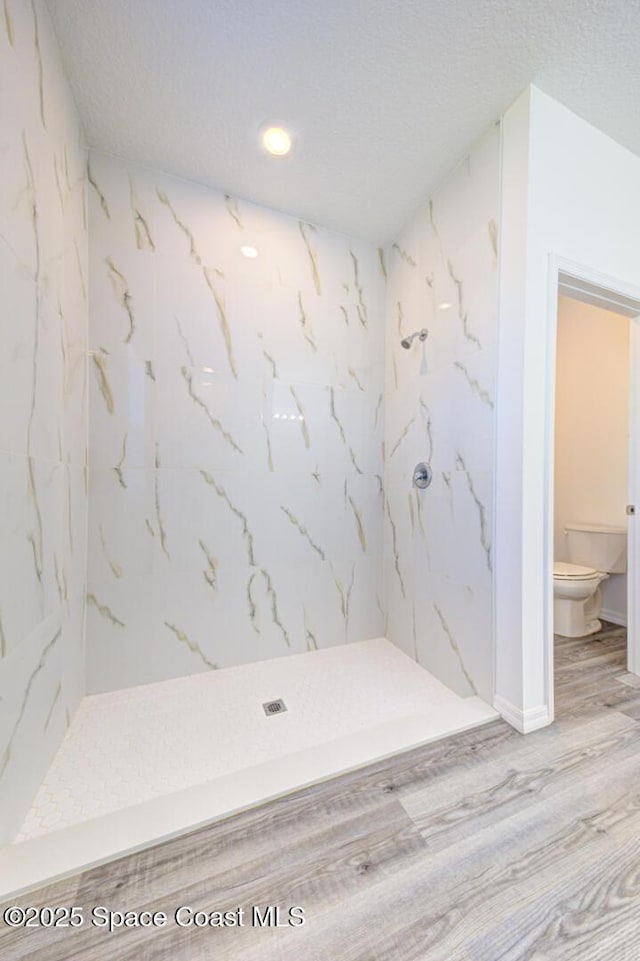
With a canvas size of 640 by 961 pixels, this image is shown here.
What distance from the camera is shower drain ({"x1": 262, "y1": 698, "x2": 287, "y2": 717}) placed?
5.17 feet

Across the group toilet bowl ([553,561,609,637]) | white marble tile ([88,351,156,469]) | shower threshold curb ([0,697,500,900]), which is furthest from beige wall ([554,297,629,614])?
white marble tile ([88,351,156,469])

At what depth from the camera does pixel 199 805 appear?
42.1 inches

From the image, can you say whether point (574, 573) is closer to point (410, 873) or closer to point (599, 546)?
point (599, 546)

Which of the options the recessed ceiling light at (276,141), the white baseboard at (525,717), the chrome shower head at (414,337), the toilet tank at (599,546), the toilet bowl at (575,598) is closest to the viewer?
the white baseboard at (525,717)

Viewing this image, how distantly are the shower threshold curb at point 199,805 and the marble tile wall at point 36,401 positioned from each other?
14cm

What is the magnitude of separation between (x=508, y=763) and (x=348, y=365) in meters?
2.04

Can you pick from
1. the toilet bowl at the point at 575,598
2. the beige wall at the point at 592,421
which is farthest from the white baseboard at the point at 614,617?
the toilet bowl at the point at 575,598

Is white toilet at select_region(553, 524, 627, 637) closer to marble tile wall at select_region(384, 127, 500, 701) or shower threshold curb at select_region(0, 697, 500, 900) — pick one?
marble tile wall at select_region(384, 127, 500, 701)

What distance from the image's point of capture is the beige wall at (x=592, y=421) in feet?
8.21

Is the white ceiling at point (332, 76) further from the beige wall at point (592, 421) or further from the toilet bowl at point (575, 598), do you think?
the toilet bowl at point (575, 598)

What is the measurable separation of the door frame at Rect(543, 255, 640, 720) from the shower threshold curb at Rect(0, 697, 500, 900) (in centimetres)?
65

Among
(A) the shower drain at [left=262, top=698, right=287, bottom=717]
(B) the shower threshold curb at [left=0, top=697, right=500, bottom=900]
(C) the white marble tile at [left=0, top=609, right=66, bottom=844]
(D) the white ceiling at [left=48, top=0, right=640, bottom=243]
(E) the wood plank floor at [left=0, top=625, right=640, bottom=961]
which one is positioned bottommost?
(A) the shower drain at [left=262, top=698, right=287, bottom=717]

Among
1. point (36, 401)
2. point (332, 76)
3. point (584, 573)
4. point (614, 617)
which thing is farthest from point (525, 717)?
point (332, 76)

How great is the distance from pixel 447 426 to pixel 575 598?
152 centimetres
